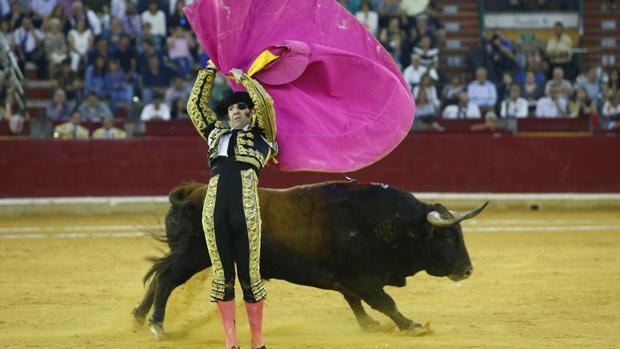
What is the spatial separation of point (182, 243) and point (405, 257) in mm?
1303

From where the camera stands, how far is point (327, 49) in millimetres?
6254

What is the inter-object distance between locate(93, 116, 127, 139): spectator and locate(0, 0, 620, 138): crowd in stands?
14 millimetres

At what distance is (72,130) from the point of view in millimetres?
13648

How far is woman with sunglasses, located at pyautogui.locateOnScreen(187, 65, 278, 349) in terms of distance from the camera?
17.8ft

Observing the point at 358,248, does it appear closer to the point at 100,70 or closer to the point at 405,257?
the point at 405,257

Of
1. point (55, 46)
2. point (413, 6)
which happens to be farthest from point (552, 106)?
point (55, 46)

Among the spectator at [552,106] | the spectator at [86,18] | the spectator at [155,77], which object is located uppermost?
the spectator at [86,18]

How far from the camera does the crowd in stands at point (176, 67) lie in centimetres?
1405

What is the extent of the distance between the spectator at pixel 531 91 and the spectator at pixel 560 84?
123mm

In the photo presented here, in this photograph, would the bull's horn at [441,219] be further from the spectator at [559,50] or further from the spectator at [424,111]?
the spectator at [559,50]

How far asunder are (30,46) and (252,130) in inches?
409

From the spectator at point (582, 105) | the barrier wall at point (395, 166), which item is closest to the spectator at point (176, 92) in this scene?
the barrier wall at point (395, 166)

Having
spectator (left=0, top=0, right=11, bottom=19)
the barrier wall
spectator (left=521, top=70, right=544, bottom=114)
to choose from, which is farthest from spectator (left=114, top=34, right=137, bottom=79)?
spectator (left=521, top=70, right=544, bottom=114)

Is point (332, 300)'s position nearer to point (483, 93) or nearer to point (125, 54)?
point (483, 93)
